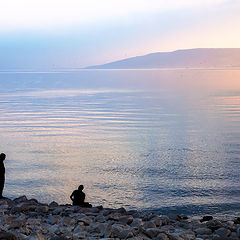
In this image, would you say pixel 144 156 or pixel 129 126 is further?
pixel 129 126

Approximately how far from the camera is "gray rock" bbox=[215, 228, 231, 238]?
375 inches

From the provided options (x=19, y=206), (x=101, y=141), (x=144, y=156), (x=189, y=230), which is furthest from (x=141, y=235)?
(x=101, y=141)

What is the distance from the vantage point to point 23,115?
41.4m

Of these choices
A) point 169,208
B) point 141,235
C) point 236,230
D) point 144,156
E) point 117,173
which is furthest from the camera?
point 144,156

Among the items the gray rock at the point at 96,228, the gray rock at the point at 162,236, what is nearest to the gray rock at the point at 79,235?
the gray rock at the point at 96,228

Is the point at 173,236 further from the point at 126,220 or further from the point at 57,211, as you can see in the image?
the point at 57,211

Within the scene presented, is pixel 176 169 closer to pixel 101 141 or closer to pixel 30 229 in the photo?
pixel 101 141

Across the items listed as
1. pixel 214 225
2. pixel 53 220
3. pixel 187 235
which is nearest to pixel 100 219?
pixel 53 220

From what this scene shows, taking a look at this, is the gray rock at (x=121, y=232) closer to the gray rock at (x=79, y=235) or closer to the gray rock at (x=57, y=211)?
the gray rock at (x=79, y=235)

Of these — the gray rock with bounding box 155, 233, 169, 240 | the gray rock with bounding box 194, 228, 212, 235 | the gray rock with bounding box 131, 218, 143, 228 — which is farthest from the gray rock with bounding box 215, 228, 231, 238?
the gray rock with bounding box 131, 218, 143, 228

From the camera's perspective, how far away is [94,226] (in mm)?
9703

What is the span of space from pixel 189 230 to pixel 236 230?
1070 millimetres

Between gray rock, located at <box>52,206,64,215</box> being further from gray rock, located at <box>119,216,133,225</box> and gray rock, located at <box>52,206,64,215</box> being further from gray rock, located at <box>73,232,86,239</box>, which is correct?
gray rock, located at <box>73,232,86,239</box>

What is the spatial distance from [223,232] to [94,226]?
114 inches
